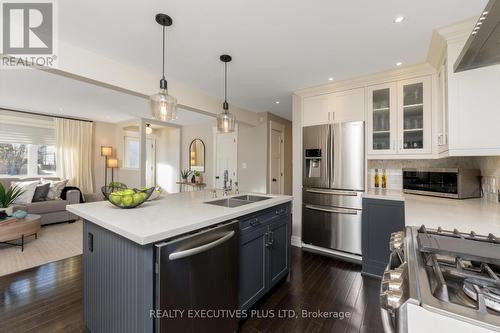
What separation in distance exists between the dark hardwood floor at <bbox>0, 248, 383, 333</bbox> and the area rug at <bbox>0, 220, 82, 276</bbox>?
0.71 ft

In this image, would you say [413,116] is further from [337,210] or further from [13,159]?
[13,159]

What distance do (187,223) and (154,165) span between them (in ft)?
21.5

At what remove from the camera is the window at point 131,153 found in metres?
6.34

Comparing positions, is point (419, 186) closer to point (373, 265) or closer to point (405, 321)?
point (373, 265)

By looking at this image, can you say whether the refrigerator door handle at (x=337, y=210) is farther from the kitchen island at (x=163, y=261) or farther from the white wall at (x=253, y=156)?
the white wall at (x=253, y=156)

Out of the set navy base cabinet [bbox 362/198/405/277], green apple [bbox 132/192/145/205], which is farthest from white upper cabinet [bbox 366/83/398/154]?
green apple [bbox 132/192/145/205]

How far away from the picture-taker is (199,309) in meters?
1.22

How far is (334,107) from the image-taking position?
307cm

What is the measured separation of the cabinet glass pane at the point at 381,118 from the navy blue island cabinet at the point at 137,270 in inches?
64.1

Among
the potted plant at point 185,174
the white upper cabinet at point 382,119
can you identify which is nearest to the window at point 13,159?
the potted plant at point 185,174

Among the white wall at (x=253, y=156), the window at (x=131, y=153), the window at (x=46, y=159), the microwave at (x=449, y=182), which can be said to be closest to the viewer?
the microwave at (x=449, y=182)

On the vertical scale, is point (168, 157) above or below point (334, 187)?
above

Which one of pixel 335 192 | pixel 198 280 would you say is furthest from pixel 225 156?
pixel 198 280

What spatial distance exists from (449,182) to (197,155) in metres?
5.49
